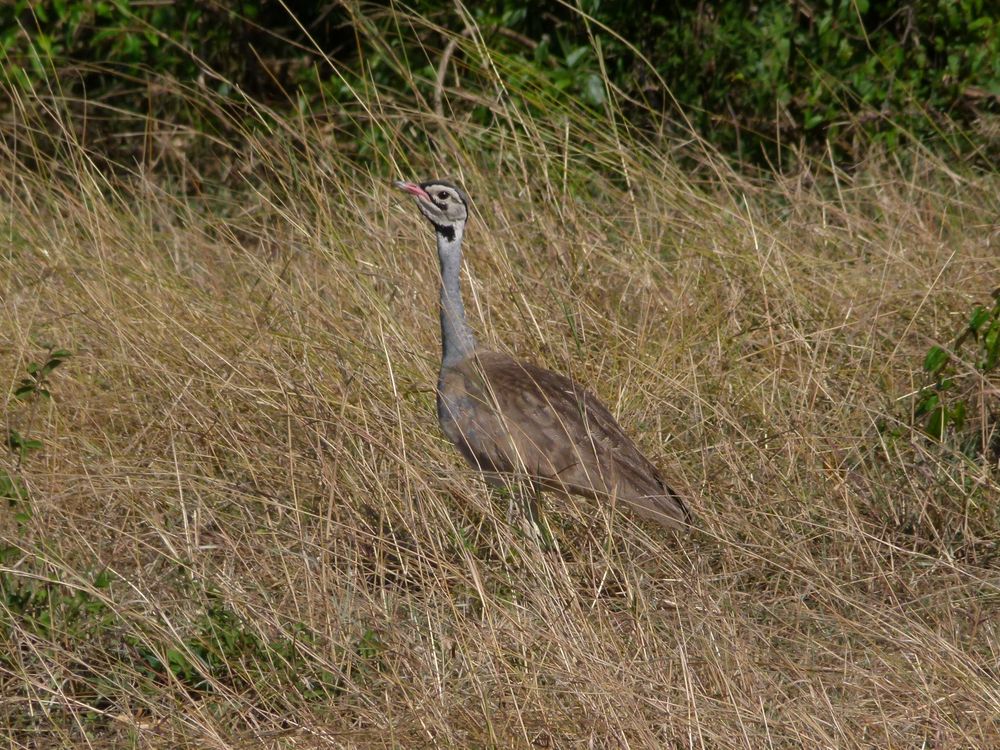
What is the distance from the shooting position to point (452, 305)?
4.51m

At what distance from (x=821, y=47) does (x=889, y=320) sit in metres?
2.27

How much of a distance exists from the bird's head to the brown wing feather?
491 millimetres

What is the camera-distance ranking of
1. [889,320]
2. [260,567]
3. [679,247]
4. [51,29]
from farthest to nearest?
[51,29] → [679,247] → [889,320] → [260,567]

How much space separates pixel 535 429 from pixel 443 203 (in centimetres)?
86

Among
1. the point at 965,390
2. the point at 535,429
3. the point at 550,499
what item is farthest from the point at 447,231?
the point at 965,390

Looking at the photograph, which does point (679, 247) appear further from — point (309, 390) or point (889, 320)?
point (309, 390)

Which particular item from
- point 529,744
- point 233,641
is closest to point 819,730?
point 529,744

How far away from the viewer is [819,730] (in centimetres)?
281

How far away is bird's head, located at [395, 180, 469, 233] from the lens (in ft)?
15.1

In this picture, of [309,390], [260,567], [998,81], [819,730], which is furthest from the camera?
[998,81]

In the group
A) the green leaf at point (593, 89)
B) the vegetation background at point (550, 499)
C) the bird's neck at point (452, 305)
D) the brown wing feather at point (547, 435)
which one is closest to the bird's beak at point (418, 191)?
the bird's neck at point (452, 305)

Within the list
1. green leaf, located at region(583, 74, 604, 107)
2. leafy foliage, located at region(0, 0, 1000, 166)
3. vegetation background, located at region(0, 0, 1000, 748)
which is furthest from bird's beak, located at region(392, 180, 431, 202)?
green leaf, located at region(583, 74, 604, 107)

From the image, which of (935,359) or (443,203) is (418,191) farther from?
(935,359)

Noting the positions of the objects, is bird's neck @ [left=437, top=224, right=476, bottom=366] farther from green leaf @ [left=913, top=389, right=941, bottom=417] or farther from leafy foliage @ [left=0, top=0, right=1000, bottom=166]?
leafy foliage @ [left=0, top=0, right=1000, bottom=166]
